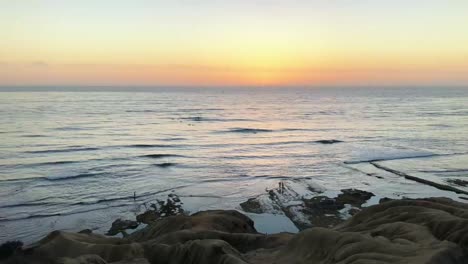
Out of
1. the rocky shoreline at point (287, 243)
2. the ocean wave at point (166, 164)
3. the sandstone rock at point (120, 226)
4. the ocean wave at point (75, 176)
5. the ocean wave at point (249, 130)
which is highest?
the rocky shoreline at point (287, 243)

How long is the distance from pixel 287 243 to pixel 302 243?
2.46ft

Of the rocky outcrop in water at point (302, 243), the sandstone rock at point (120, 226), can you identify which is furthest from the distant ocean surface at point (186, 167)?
the rocky outcrop in water at point (302, 243)

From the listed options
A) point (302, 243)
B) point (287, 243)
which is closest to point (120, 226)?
point (287, 243)

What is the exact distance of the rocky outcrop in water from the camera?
21.0ft

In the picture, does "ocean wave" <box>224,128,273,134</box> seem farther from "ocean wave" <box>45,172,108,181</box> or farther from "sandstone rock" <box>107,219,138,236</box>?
"sandstone rock" <box>107,219,138,236</box>

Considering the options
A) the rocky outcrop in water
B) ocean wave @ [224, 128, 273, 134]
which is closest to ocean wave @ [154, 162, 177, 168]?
the rocky outcrop in water

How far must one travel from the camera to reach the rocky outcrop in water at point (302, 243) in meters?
6.39

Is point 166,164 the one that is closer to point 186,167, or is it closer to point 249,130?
point 186,167

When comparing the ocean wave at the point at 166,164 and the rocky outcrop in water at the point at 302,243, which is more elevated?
the rocky outcrop in water at the point at 302,243

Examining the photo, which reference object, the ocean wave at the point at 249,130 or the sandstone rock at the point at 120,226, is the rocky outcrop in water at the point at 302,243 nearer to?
the sandstone rock at the point at 120,226

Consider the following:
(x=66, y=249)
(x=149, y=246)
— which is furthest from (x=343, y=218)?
(x=66, y=249)

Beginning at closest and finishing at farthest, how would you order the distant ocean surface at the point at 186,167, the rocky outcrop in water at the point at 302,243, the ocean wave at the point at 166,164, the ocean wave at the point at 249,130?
the rocky outcrop in water at the point at 302,243 → the distant ocean surface at the point at 186,167 → the ocean wave at the point at 166,164 → the ocean wave at the point at 249,130

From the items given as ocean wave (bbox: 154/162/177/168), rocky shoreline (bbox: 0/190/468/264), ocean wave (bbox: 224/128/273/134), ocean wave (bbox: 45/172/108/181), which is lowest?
ocean wave (bbox: 224/128/273/134)

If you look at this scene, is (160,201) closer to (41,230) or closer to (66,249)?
(41,230)
